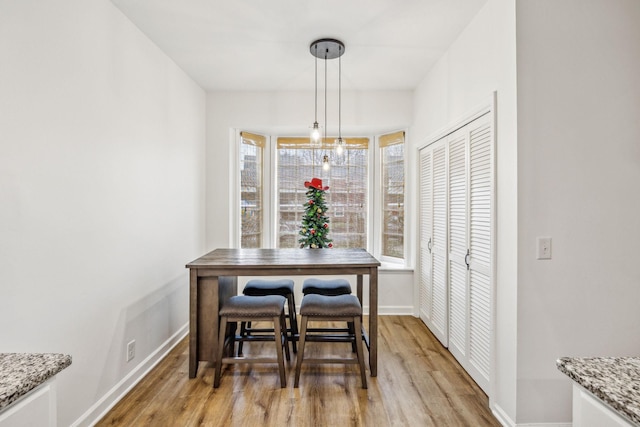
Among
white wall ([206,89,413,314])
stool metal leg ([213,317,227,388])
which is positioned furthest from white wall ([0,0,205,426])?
white wall ([206,89,413,314])

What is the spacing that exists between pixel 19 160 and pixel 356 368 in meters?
2.55

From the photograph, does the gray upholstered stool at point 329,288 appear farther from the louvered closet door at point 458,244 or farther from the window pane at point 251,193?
the window pane at point 251,193

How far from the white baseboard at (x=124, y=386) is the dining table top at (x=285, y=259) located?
2.91 ft

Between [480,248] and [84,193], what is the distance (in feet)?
8.44

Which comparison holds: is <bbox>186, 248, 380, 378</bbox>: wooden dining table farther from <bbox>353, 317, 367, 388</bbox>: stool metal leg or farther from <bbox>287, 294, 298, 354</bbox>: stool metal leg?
<bbox>287, 294, 298, 354</bbox>: stool metal leg

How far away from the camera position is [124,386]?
2.35 meters

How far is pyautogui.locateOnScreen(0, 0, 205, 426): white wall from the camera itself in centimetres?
155

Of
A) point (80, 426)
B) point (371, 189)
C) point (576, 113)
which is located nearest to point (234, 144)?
point (371, 189)

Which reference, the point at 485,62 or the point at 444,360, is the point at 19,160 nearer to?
the point at 485,62

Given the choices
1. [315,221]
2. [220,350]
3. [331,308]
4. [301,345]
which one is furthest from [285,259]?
[315,221]

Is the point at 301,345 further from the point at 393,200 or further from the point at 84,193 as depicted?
the point at 393,200

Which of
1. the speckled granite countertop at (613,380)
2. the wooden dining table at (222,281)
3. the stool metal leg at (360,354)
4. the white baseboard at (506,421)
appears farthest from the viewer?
the wooden dining table at (222,281)

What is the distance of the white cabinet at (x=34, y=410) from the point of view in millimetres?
859

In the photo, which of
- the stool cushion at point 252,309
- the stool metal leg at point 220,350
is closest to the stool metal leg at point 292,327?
the stool cushion at point 252,309
